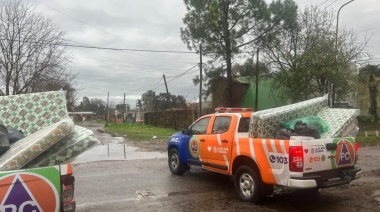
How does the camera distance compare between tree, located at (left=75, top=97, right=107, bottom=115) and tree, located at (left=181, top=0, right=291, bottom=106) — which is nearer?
tree, located at (left=181, top=0, right=291, bottom=106)

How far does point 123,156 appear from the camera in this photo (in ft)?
47.2

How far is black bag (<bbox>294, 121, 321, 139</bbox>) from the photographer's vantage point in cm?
645

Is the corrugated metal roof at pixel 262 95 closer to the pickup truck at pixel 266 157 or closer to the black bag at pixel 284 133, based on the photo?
the pickup truck at pixel 266 157

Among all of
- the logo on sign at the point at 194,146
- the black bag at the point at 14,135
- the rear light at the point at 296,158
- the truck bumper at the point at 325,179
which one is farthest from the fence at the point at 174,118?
the black bag at the point at 14,135

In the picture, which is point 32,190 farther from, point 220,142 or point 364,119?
point 364,119

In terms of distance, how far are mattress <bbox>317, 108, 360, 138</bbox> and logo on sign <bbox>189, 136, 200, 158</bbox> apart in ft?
9.12

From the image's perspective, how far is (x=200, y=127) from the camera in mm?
8703

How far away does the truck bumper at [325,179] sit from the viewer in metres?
5.64

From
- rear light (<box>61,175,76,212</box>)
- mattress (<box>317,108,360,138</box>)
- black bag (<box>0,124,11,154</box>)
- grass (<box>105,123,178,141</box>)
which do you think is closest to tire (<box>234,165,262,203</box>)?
mattress (<box>317,108,360,138</box>)

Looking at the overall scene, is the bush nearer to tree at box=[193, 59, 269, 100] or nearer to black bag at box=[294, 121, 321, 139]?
tree at box=[193, 59, 269, 100]

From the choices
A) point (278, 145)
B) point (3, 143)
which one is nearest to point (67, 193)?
point (3, 143)

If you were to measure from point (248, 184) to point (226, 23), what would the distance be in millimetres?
21549

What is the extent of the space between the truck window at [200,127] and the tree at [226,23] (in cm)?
1843

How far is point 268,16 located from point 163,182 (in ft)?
66.0
